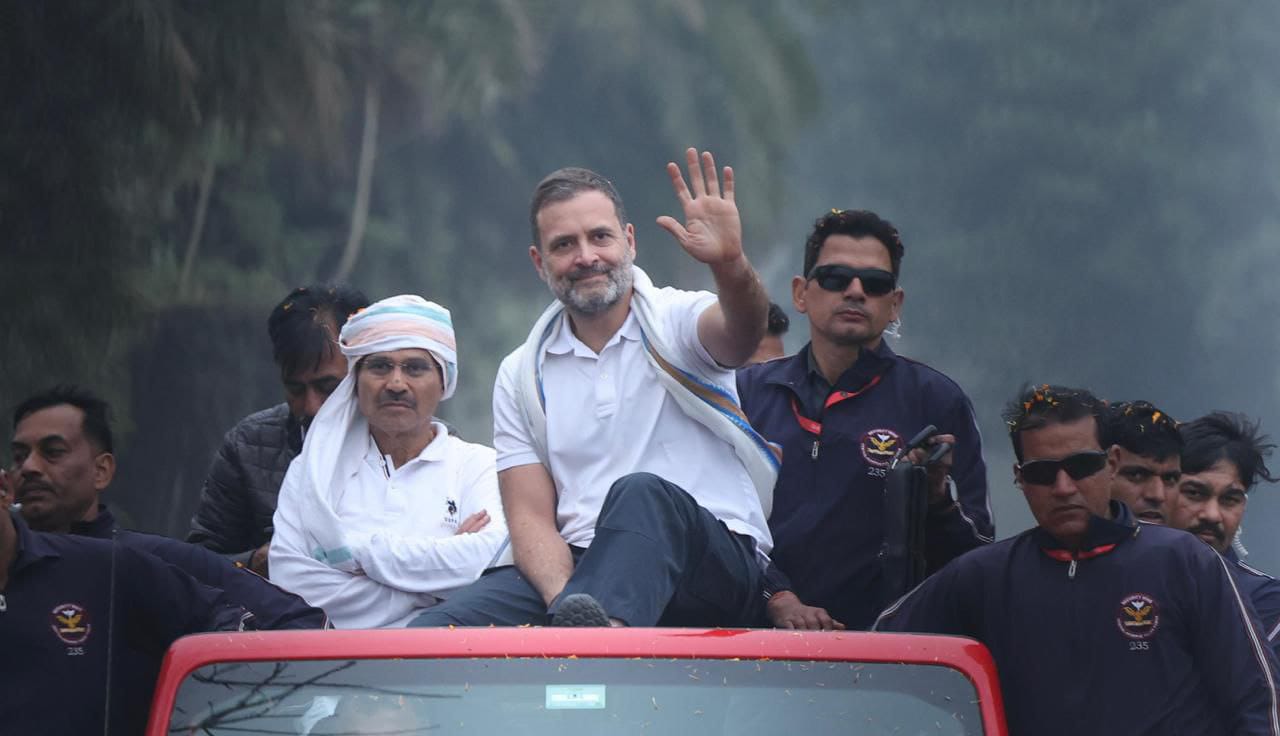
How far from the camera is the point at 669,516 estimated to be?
140 inches

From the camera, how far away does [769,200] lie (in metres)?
10.4

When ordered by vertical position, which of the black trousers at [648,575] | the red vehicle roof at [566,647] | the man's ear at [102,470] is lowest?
the red vehicle roof at [566,647]

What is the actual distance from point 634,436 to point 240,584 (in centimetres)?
88

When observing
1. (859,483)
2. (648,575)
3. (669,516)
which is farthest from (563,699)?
(859,483)

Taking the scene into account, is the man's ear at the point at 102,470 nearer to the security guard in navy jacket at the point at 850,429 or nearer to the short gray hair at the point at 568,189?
the short gray hair at the point at 568,189

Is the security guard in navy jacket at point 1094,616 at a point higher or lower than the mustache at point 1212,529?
lower

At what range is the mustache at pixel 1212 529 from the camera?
5.14 metres

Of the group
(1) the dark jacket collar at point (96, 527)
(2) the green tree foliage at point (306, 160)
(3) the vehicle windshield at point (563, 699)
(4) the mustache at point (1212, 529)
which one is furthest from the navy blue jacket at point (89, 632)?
(2) the green tree foliage at point (306, 160)

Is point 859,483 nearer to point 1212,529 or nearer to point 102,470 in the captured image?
point 1212,529

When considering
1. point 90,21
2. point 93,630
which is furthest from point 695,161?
point 90,21

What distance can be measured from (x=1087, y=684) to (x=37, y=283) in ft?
22.9

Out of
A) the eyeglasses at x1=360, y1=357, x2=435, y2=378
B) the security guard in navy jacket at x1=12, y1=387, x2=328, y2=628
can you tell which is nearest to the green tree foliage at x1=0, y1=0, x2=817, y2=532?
the security guard in navy jacket at x1=12, y1=387, x2=328, y2=628

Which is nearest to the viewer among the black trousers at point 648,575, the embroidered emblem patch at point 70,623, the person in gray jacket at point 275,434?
the black trousers at point 648,575

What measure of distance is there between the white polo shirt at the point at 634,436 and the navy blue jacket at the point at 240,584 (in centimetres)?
56
